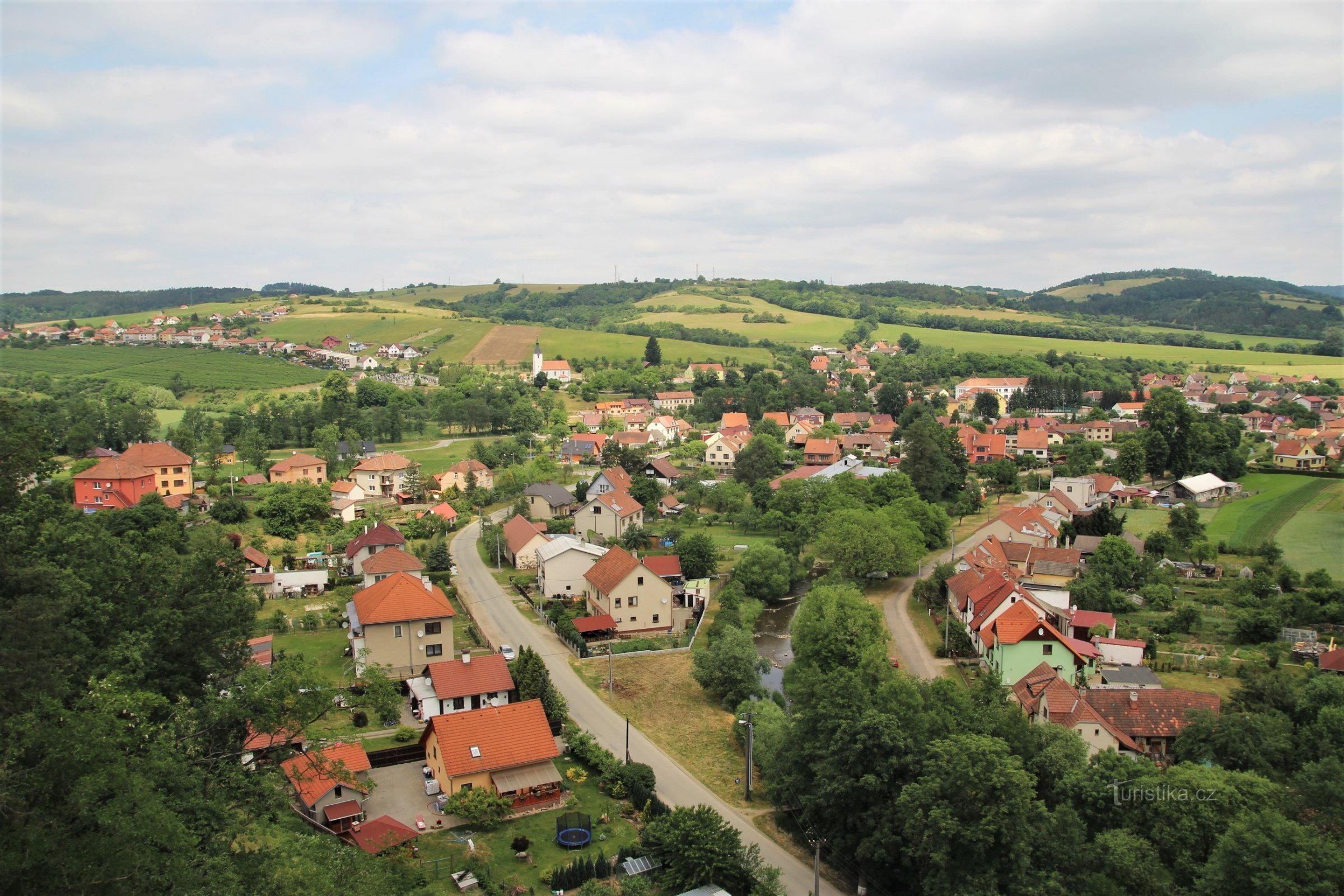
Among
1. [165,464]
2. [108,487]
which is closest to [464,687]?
[108,487]

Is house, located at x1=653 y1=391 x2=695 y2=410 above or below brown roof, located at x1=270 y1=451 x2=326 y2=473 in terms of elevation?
above

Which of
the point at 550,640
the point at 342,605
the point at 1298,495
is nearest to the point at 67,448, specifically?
the point at 342,605

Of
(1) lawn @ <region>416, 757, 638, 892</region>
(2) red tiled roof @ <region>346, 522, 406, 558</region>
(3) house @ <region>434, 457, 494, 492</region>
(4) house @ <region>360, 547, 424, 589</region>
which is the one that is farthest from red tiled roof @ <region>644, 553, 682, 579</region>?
(3) house @ <region>434, 457, 494, 492</region>

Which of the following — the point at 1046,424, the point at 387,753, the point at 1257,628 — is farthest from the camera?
the point at 1046,424

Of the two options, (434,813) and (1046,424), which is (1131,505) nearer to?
(1046,424)

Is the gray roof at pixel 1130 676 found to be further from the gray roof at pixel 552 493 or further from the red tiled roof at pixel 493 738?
the gray roof at pixel 552 493

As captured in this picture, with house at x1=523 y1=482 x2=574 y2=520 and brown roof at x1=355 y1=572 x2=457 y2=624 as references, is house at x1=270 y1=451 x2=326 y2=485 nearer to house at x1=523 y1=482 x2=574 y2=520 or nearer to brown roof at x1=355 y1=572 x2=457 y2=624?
house at x1=523 y1=482 x2=574 y2=520

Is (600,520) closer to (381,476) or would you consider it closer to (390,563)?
(390,563)
